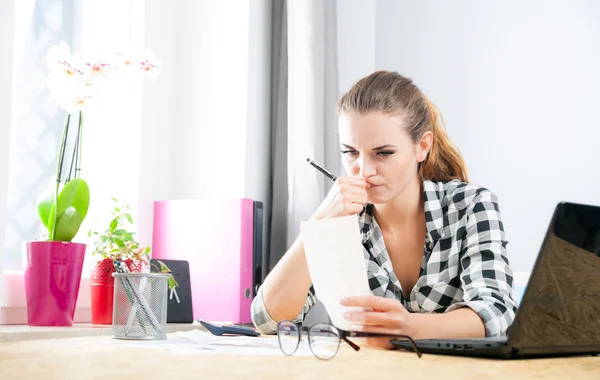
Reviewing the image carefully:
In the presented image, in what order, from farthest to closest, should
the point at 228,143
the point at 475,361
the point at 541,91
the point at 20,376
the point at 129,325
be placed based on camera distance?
the point at 541,91 < the point at 228,143 < the point at 129,325 < the point at 475,361 < the point at 20,376

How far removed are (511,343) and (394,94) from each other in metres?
0.83

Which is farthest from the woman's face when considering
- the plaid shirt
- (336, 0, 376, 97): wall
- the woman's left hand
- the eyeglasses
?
(336, 0, 376, 97): wall

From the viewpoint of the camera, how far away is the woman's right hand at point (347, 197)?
4.58 feet

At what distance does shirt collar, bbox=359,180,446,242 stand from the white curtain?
63 centimetres

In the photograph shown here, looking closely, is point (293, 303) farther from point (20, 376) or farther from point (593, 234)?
point (20, 376)

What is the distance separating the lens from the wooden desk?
1.99ft

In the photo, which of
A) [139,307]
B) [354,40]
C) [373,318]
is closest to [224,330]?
[139,307]

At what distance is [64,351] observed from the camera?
31.9 inches

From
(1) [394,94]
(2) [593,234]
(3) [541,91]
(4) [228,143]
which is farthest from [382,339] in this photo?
(3) [541,91]

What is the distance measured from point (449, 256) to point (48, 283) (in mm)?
855

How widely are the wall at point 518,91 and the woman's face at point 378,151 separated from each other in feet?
3.28

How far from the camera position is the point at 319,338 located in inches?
31.6

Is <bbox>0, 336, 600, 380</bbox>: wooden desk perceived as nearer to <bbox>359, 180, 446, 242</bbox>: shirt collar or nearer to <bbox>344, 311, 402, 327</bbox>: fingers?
<bbox>344, 311, 402, 327</bbox>: fingers

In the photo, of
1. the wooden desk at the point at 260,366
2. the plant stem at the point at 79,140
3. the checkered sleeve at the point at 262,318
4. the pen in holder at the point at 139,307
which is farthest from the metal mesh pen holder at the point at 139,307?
the plant stem at the point at 79,140
